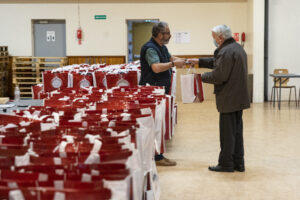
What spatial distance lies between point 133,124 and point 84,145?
1.67 ft

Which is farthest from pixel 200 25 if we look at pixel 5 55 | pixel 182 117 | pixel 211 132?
pixel 211 132

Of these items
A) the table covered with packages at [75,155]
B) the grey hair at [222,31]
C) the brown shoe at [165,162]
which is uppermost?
the grey hair at [222,31]

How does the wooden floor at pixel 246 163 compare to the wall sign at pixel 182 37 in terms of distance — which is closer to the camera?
the wooden floor at pixel 246 163

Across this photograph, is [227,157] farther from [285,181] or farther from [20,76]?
[20,76]

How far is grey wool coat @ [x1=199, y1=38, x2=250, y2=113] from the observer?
5.17 metres

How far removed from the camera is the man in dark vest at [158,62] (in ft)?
18.3

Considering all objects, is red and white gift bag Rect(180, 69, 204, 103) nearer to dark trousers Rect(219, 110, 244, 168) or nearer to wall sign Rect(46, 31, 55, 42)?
dark trousers Rect(219, 110, 244, 168)

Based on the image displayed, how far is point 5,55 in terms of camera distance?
1434cm

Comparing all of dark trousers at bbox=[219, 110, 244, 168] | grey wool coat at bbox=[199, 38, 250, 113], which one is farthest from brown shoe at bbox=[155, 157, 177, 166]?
grey wool coat at bbox=[199, 38, 250, 113]

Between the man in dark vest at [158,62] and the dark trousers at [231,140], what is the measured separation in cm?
71

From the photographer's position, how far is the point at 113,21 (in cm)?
1452

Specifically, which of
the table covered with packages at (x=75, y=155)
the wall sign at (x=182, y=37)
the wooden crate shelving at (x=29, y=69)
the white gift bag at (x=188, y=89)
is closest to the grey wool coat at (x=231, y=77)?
the white gift bag at (x=188, y=89)

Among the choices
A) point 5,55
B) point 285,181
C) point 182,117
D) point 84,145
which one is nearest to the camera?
point 84,145

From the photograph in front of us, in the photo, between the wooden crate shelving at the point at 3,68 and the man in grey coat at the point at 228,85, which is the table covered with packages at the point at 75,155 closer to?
the man in grey coat at the point at 228,85
